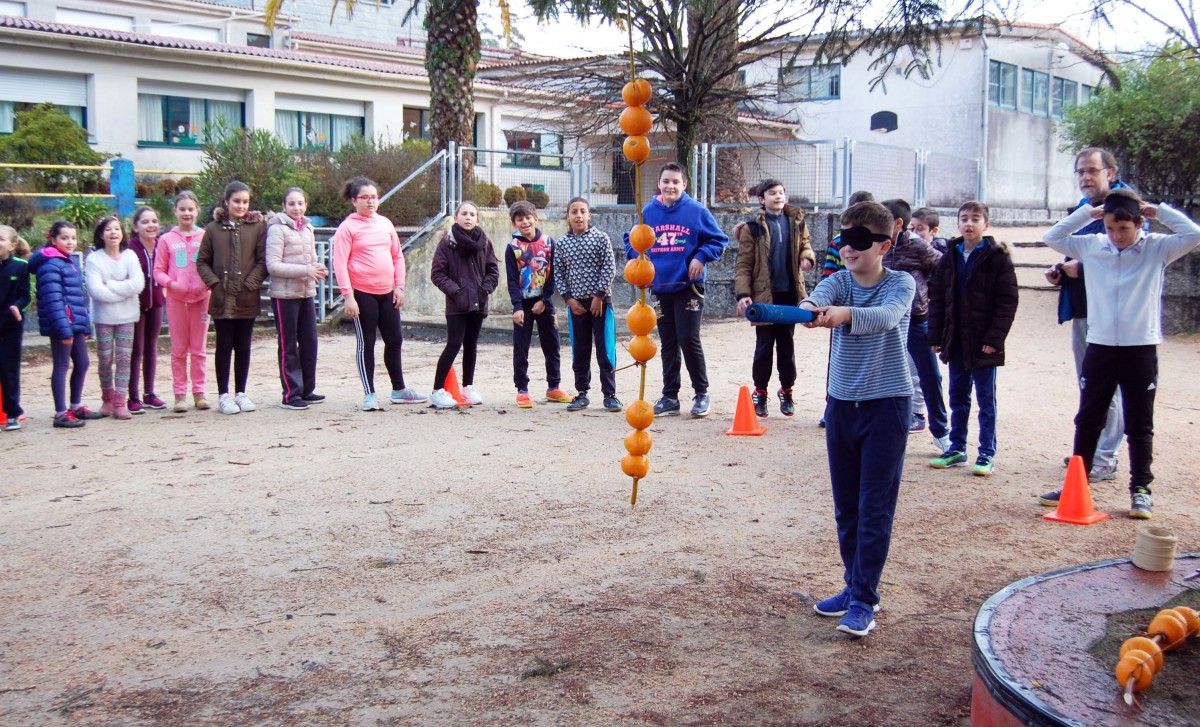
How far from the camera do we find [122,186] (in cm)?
1919

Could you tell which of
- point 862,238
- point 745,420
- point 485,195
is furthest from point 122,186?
point 862,238

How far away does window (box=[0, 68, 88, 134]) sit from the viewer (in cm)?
2648

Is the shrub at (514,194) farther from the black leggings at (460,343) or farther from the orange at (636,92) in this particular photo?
the orange at (636,92)

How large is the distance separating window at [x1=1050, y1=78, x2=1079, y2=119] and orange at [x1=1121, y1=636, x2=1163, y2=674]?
33865 millimetres

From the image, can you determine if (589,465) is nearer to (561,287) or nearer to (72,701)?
(561,287)

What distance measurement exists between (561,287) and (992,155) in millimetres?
24902

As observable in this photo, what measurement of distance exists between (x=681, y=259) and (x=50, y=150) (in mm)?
18656

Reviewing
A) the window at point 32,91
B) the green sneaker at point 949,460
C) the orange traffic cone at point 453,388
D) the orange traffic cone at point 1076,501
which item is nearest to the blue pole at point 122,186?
the window at point 32,91

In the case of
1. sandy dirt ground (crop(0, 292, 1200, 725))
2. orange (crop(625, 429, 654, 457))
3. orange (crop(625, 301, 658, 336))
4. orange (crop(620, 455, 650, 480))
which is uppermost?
orange (crop(625, 301, 658, 336))

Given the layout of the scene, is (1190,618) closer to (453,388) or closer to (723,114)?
(453,388)

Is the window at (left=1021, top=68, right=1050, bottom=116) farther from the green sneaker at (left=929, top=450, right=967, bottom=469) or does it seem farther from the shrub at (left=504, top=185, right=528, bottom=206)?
the green sneaker at (left=929, top=450, right=967, bottom=469)

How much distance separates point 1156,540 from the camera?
451 centimetres

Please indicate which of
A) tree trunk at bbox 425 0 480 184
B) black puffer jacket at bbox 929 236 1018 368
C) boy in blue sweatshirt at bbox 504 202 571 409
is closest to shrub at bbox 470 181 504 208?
tree trunk at bbox 425 0 480 184

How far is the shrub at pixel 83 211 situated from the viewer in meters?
18.2
